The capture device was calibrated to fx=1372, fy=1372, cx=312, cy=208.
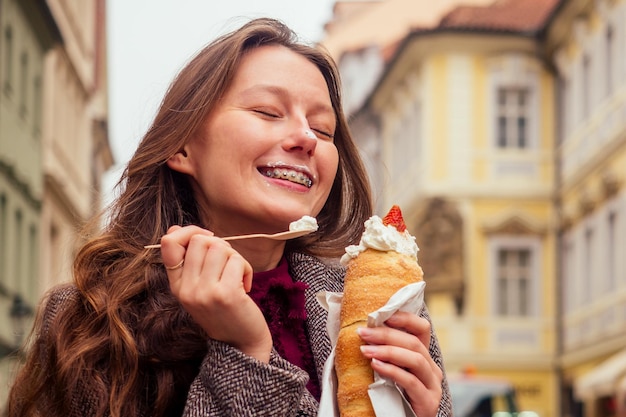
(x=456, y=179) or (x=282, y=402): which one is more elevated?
(x=456, y=179)

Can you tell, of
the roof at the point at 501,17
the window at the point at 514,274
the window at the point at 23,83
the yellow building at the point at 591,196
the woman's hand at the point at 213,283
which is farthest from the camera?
the roof at the point at 501,17

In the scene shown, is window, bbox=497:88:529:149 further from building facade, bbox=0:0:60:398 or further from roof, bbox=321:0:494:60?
roof, bbox=321:0:494:60

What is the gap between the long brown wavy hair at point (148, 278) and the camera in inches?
104

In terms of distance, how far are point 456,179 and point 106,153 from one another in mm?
17584

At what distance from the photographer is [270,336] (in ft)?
8.39

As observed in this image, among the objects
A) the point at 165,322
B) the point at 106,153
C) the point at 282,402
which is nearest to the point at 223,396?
the point at 282,402

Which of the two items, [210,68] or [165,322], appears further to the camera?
[210,68]

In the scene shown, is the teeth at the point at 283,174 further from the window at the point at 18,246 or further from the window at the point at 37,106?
the window at the point at 37,106

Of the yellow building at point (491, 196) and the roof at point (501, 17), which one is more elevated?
the roof at point (501, 17)

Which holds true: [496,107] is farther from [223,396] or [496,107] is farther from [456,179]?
[223,396]

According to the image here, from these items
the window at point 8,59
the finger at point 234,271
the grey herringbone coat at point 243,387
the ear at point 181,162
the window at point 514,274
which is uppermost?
the window at point 8,59

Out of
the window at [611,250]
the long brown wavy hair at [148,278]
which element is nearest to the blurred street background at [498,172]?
the window at [611,250]

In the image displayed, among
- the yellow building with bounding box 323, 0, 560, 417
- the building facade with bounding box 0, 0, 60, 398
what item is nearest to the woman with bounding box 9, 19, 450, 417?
the building facade with bounding box 0, 0, 60, 398

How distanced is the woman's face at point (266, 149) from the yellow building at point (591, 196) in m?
20.6
